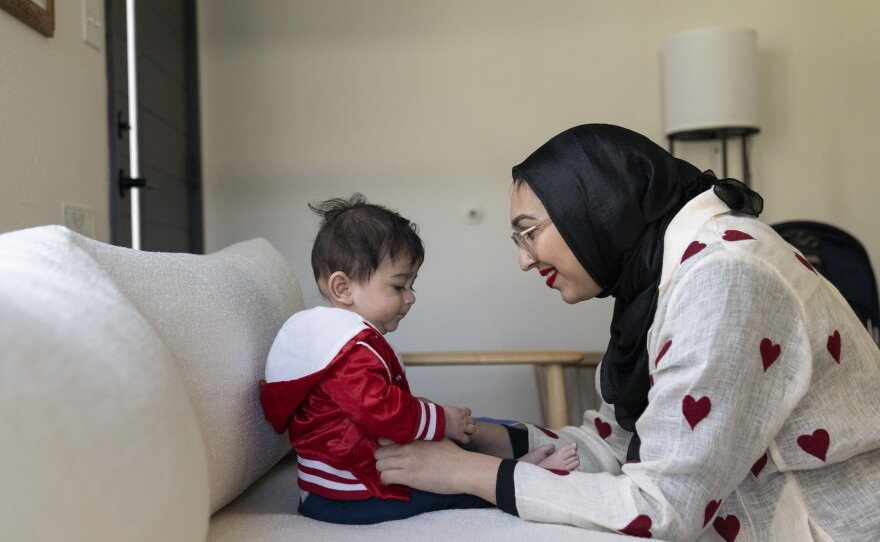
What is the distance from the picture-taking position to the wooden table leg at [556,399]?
7.49 feet

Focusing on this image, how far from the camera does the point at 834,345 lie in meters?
1.22

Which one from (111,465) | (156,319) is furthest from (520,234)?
(111,465)

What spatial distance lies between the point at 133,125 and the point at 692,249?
2.07 m

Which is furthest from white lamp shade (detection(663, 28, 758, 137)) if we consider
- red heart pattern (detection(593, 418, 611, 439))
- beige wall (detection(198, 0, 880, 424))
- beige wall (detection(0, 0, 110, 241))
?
beige wall (detection(0, 0, 110, 241))

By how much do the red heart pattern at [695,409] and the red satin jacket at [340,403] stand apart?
42 cm

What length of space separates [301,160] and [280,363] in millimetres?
2359

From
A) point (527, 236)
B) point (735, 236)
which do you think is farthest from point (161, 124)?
point (735, 236)

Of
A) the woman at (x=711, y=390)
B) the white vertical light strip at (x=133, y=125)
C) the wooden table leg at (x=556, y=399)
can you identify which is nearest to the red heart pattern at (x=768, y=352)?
the woman at (x=711, y=390)

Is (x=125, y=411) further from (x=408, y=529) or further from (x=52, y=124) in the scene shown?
(x=52, y=124)

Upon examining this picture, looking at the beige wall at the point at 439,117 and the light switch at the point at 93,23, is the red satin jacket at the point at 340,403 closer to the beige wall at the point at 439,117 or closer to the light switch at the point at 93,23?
the light switch at the point at 93,23

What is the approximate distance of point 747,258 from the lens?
1.18 m

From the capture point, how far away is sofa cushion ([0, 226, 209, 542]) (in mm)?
728

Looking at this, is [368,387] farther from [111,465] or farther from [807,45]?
[807,45]

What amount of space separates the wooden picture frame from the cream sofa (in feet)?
2.89
